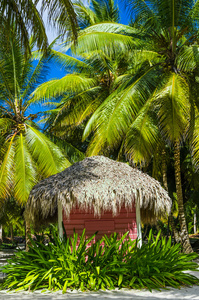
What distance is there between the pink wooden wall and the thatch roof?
0.23 m

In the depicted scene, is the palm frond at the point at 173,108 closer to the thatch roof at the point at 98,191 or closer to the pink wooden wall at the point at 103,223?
the thatch roof at the point at 98,191

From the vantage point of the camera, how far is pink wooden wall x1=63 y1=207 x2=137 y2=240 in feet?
33.6

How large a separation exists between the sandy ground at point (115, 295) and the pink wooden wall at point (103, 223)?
10.6 ft

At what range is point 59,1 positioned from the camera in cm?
802

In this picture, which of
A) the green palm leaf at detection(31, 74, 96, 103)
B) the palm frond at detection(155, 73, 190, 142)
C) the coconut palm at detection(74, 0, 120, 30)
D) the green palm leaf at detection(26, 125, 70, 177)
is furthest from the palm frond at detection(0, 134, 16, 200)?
the coconut palm at detection(74, 0, 120, 30)

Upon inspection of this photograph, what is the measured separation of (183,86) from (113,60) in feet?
20.0

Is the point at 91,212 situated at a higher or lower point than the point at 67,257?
higher

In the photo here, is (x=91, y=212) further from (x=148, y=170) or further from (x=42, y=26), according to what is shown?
(x=148, y=170)

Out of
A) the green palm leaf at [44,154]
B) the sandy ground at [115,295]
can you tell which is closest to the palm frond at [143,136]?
the green palm leaf at [44,154]

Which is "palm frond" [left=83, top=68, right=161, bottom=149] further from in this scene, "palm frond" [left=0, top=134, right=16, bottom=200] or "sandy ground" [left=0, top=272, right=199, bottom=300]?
"sandy ground" [left=0, top=272, right=199, bottom=300]

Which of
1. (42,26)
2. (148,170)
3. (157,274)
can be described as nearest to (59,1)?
(42,26)

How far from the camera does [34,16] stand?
27.1 feet

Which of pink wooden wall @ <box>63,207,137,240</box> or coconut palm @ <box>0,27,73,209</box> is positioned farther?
coconut palm @ <box>0,27,73,209</box>

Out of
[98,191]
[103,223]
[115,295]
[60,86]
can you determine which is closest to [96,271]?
[115,295]
